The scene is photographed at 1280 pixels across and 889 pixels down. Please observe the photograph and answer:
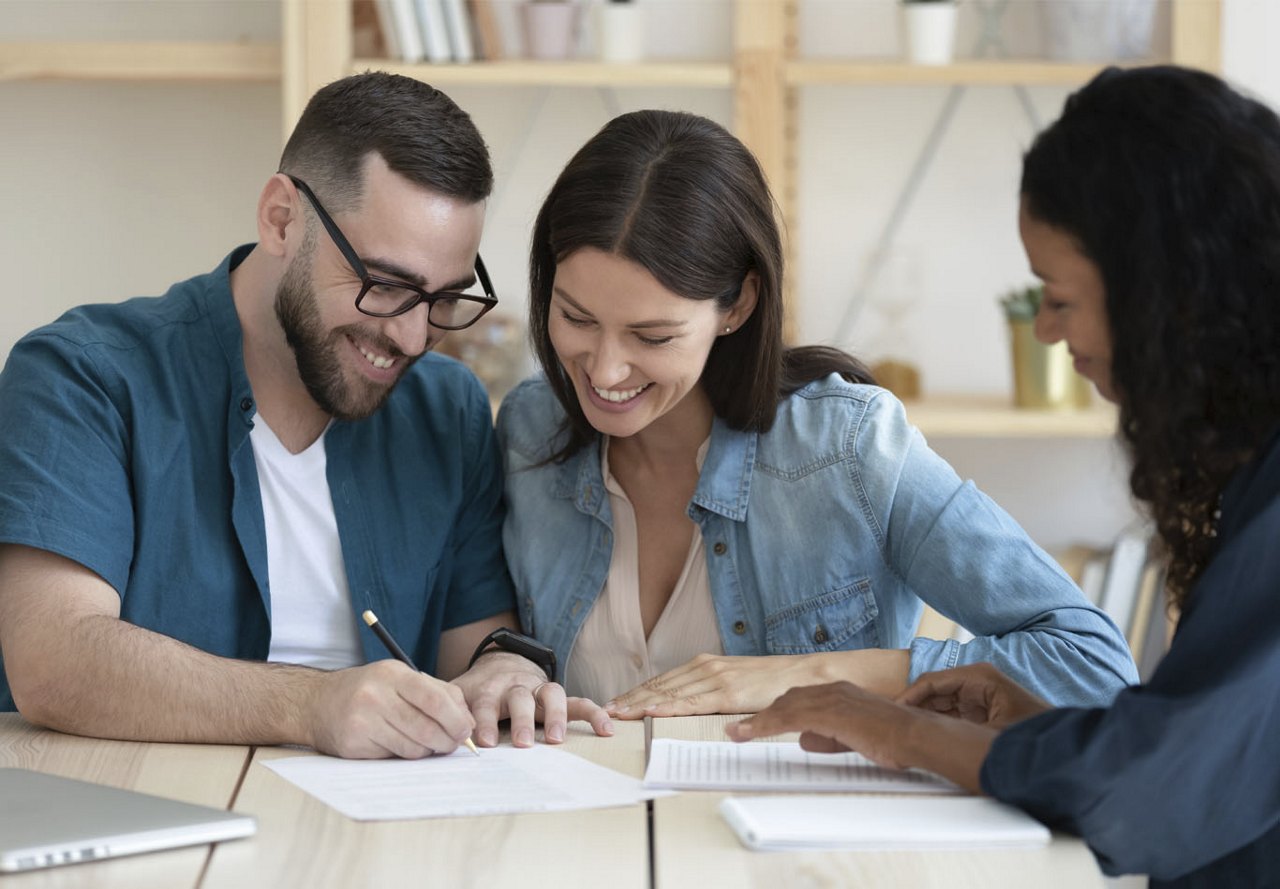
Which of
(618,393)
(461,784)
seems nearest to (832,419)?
(618,393)

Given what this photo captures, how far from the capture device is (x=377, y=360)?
1.87m

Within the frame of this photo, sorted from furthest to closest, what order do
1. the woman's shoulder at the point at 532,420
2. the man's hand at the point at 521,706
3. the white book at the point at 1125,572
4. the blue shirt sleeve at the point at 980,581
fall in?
the white book at the point at 1125,572 → the woman's shoulder at the point at 532,420 → the blue shirt sleeve at the point at 980,581 → the man's hand at the point at 521,706

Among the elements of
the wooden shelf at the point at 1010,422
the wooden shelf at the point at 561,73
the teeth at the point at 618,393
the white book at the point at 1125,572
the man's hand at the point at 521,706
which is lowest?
the white book at the point at 1125,572

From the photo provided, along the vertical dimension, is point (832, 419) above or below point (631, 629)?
above

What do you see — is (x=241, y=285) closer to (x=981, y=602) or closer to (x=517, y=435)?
(x=517, y=435)

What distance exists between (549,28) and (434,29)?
0.79 feet

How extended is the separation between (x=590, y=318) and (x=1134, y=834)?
0.88 meters

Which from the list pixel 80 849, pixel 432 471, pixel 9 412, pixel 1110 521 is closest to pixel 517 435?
pixel 432 471

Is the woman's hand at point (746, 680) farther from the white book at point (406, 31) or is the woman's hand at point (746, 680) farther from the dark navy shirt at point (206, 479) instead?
the white book at point (406, 31)

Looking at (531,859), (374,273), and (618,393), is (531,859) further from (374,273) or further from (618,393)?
(374,273)

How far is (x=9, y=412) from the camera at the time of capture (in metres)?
1.71

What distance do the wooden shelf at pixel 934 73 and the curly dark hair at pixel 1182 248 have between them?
72.9 inches

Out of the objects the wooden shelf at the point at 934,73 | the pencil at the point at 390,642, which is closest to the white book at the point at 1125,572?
the wooden shelf at the point at 934,73

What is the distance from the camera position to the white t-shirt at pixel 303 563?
1.88 metres
